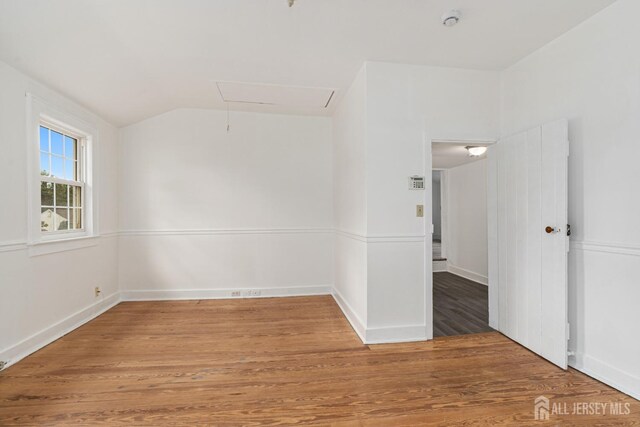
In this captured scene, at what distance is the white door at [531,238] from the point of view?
2.25 metres

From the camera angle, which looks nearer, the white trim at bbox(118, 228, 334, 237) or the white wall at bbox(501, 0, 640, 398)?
the white wall at bbox(501, 0, 640, 398)

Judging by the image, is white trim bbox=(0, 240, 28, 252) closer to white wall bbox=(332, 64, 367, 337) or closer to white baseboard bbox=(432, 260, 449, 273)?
white wall bbox=(332, 64, 367, 337)

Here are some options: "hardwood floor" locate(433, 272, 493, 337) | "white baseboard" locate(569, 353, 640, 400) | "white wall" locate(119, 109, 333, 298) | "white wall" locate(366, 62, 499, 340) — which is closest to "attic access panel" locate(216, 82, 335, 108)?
"white wall" locate(119, 109, 333, 298)

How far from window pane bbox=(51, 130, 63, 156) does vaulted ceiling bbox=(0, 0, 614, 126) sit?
45 centimetres

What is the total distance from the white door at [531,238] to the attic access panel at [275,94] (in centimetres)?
211

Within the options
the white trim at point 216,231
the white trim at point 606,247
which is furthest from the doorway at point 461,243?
the white trim at point 216,231

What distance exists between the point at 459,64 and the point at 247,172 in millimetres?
2990

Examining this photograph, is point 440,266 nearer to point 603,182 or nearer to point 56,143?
point 603,182

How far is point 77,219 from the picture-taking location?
3.38 m

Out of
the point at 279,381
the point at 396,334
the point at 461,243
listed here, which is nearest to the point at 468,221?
the point at 461,243

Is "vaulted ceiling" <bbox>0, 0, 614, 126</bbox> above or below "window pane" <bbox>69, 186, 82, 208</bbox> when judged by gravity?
above

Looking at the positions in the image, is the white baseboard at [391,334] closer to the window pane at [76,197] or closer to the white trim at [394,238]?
the white trim at [394,238]

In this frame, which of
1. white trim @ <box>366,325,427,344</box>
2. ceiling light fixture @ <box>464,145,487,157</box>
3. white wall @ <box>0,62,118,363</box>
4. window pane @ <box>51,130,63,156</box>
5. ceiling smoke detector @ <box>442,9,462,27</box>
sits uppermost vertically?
ceiling smoke detector @ <box>442,9,462,27</box>

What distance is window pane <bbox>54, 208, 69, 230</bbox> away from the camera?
10.00ft
